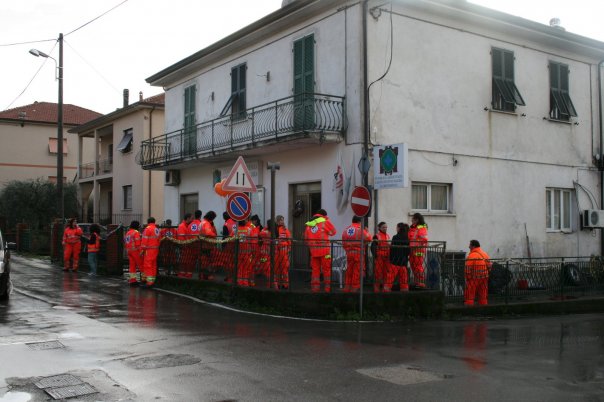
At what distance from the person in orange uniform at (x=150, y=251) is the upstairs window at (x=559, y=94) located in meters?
12.0

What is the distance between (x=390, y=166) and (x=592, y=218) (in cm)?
828

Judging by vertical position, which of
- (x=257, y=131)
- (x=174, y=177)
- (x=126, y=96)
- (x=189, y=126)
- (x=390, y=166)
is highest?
(x=126, y=96)

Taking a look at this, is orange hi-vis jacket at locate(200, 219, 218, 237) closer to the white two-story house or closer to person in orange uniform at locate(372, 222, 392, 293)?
the white two-story house

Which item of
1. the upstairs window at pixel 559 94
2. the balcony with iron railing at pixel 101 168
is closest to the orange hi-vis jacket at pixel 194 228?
the upstairs window at pixel 559 94

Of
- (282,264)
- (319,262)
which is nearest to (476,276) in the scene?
(319,262)

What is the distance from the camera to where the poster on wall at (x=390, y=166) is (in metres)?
13.9

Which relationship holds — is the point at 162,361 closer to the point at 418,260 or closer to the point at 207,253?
the point at 418,260

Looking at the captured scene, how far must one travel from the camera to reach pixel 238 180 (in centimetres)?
1229

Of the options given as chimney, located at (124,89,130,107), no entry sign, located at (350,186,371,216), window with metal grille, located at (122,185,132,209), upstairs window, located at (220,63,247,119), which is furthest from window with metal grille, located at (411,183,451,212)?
chimney, located at (124,89,130,107)

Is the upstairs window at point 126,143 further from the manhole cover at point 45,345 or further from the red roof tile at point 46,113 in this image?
the manhole cover at point 45,345

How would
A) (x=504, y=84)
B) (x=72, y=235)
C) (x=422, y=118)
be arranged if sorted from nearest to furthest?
1. (x=422, y=118)
2. (x=504, y=84)
3. (x=72, y=235)

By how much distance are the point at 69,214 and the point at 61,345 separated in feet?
98.1

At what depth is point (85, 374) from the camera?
21.8 feet

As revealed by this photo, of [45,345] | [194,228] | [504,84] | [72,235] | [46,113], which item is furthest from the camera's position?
[46,113]
